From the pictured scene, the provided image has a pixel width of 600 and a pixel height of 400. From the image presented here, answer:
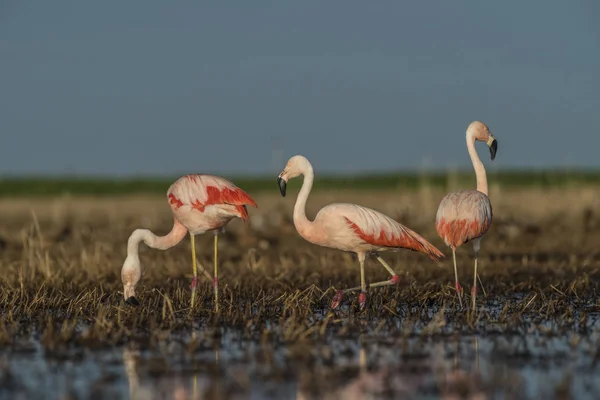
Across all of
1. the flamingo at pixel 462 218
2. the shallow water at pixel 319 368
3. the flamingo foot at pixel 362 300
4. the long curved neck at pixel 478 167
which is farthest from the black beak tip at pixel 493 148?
the shallow water at pixel 319 368

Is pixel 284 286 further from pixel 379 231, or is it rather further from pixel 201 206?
pixel 379 231

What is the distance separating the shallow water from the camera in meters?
5.84

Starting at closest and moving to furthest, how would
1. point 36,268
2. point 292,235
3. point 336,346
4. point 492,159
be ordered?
1. point 336,346
2. point 492,159
3. point 36,268
4. point 292,235

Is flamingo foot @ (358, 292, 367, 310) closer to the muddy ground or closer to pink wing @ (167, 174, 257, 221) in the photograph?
the muddy ground

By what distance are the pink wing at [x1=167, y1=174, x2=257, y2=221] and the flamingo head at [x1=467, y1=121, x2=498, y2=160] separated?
242cm

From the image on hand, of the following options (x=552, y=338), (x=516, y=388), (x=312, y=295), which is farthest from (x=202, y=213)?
(x=516, y=388)

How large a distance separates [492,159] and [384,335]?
3247 millimetres

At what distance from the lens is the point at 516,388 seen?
5824mm

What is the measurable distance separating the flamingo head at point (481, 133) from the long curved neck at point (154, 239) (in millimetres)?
3118

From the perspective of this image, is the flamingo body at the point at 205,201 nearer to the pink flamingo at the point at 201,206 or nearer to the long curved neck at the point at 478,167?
the pink flamingo at the point at 201,206

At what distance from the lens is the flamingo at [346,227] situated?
965cm

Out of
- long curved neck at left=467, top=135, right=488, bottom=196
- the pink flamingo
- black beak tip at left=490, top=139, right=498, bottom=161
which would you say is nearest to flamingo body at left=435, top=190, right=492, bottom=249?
long curved neck at left=467, top=135, right=488, bottom=196

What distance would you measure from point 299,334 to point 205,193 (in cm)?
284

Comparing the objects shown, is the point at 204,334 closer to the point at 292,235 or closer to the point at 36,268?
the point at 36,268
